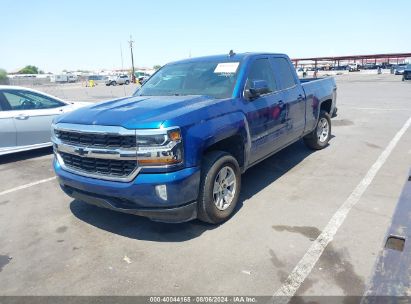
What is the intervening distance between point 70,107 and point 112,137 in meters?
5.11

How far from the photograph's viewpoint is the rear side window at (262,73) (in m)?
4.85

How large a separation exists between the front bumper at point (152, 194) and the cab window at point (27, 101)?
4456 mm

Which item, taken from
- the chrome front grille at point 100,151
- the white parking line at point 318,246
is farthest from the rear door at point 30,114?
the white parking line at point 318,246

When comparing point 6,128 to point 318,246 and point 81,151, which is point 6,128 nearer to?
point 81,151

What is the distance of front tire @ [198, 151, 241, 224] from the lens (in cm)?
386

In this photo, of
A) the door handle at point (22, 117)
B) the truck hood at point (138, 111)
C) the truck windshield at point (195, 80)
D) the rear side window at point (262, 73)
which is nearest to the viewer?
the truck hood at point (138, 111)

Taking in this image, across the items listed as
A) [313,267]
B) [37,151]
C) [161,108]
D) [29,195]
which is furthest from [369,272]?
[37,151]

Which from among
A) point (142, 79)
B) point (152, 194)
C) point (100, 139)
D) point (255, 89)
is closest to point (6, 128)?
point (100, 139)

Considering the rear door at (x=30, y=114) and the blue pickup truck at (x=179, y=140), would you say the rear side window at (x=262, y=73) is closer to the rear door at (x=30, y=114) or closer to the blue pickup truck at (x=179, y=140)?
the blue pickup truck at (x=179, y=140)

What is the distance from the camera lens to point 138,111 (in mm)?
3814

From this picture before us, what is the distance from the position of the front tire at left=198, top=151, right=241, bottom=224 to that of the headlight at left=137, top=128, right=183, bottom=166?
0.53 metres

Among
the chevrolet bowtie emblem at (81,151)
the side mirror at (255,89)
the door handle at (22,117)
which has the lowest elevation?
the chevrolet bowtie emblem at (81,151)

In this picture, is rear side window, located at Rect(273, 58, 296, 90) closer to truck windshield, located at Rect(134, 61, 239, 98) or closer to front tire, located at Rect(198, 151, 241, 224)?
truck windshield, located at Rect(134, 61, 239, 98)

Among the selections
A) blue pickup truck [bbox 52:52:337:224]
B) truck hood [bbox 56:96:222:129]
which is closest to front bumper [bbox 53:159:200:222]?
blue pickup truck [bbox 52:52:337:224]
